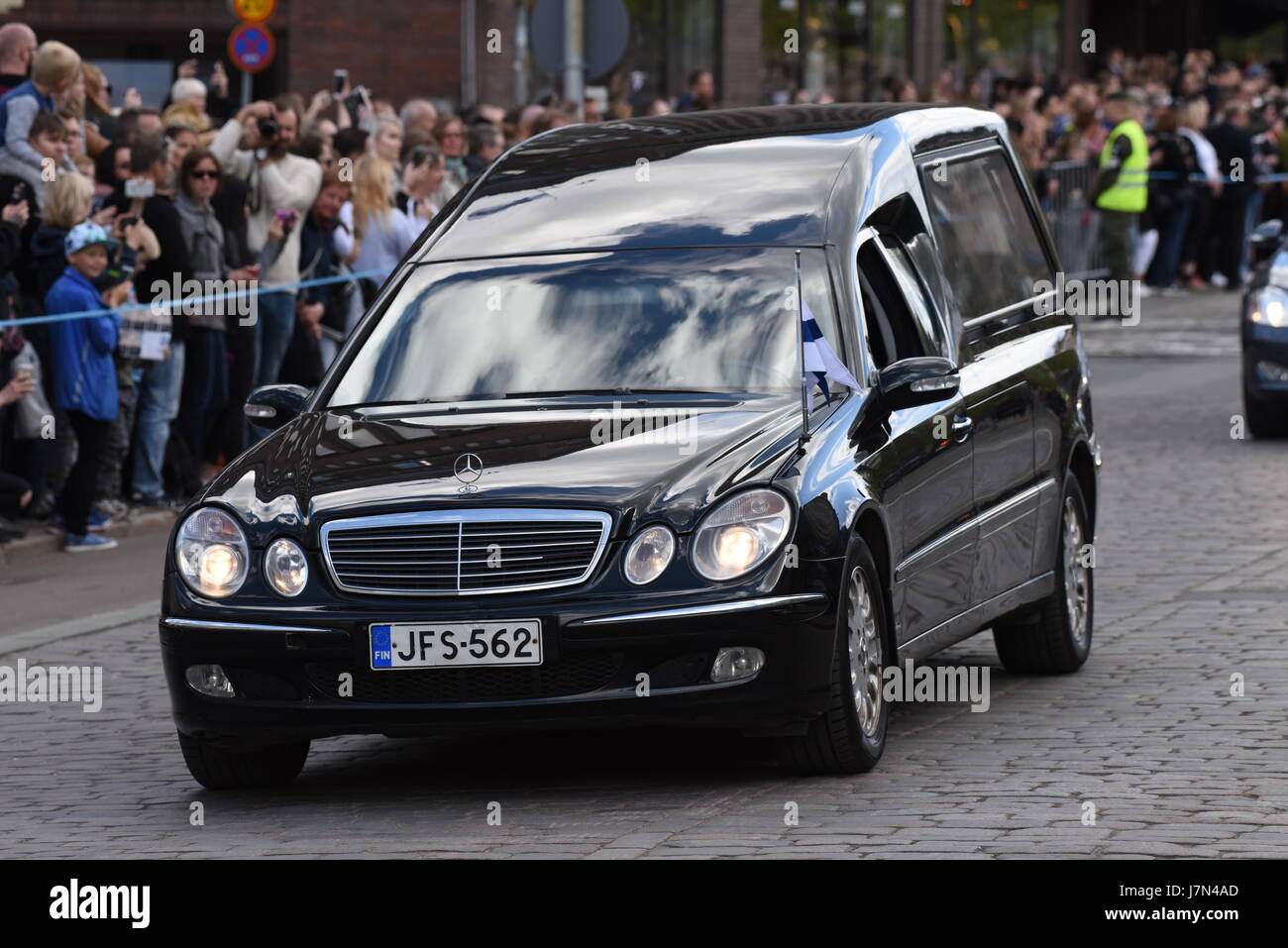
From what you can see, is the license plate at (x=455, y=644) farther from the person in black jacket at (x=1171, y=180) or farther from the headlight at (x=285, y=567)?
the person in black jacket at (x=1171, y=180)

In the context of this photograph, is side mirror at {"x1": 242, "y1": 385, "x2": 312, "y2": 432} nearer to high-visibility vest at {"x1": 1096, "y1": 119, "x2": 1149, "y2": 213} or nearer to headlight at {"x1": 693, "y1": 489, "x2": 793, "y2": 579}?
headlight at {"x1": 693, "y1": 489, "x2": 793, "y2": 579}

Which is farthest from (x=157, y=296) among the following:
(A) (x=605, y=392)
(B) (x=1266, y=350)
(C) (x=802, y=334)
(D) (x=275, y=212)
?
(B) (x=1266, y=350)

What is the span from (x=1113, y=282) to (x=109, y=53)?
36.5 feet

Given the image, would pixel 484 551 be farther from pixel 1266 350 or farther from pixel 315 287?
pixel 1266 350

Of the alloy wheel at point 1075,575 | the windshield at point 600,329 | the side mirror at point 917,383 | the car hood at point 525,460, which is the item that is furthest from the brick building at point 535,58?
the car hood at point 525,460

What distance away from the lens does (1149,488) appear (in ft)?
53.6

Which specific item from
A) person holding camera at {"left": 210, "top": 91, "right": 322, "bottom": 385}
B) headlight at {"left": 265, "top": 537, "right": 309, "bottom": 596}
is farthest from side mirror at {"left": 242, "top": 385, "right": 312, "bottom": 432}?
person holding camera at {"left": 210, "top": 91, "right": 322, "bottom": 385}

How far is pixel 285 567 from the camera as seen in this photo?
795 centimetres

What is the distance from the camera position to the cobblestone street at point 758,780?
7328 mm

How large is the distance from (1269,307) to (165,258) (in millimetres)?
7521

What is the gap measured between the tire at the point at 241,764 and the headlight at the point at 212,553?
54cm
